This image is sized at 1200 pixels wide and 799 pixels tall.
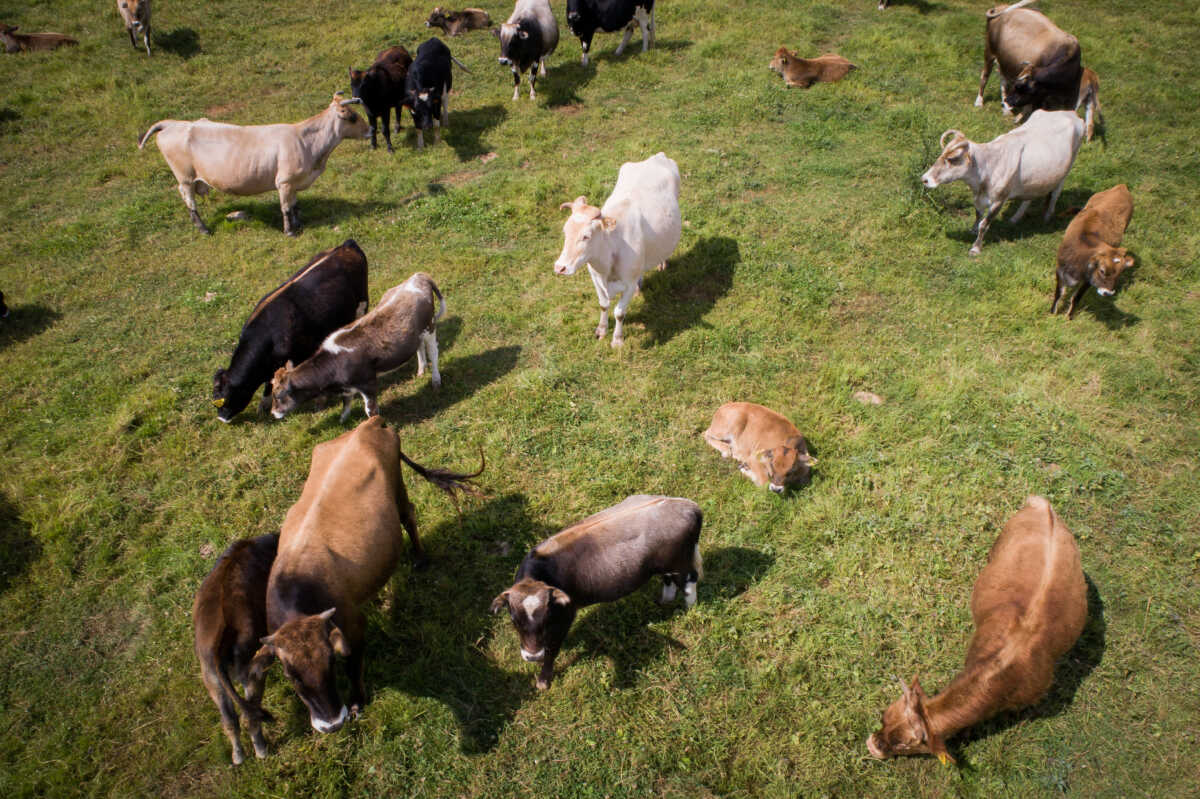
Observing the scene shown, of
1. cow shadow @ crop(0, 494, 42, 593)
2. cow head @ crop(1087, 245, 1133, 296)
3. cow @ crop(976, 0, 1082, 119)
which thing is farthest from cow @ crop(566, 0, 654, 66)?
cow shadow @ crop(0, 494, 42, 593)

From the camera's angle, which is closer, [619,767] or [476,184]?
[619,767]

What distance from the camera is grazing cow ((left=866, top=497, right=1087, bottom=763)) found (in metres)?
4.43

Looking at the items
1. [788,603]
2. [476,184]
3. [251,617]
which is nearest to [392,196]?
[476,184]

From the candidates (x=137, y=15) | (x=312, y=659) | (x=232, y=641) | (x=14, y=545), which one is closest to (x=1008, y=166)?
(x=312, y=659)

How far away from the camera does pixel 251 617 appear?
4.72m

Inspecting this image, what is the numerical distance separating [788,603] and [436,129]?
11.8 m

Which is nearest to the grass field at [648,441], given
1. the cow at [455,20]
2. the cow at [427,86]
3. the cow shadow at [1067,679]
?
the cow shadow at [1067,679]

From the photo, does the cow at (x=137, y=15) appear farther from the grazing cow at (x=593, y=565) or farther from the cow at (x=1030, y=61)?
the cow at (x=1030, y=61)

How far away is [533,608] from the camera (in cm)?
441

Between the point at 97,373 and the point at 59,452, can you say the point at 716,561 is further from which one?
the point at 97,373

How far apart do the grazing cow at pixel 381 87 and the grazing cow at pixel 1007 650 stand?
38.6 ft

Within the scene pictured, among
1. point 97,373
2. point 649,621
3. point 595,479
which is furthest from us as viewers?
point 97,373

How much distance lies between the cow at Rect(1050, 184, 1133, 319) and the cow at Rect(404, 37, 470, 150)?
1080cm

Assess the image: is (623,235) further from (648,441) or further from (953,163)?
(953,163)
